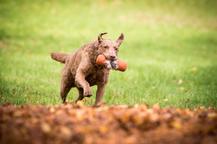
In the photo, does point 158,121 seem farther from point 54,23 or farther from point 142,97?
point 54,23

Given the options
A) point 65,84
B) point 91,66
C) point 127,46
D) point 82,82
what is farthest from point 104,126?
point 127,46

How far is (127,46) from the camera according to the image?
2108 centimetres

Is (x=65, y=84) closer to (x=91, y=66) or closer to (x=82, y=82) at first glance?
(x=91, y=66)

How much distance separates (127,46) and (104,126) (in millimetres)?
14433

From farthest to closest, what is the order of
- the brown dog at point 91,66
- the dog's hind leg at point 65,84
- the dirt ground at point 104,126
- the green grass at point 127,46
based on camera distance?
the green grass at point 127,46 → the dog's hind leg at point 65,84 → the brown dog at point 91,66 → the dirt ground at point 104,126

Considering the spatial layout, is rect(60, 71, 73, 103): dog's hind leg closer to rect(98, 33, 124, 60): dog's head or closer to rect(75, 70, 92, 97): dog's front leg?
rect(75, 70, 92, 97): dog's front leg

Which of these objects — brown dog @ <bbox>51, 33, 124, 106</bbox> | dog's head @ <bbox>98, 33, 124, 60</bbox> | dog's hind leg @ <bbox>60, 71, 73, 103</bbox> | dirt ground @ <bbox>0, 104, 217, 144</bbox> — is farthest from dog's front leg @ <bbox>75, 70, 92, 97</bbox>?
dirt ground @ <bbox>0, 104, 217, 144</bbox>

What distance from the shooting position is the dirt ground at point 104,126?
6371 millimetres

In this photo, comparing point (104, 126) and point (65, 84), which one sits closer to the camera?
point (104, 126)

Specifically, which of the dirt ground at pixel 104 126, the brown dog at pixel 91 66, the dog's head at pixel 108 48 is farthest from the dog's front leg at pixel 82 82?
the dirt ground at pixel 104 126

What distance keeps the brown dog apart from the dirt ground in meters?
1.49

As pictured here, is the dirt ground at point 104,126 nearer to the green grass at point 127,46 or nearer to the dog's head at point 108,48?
the dog's head at point 108,48

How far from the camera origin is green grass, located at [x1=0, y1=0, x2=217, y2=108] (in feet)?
39.1

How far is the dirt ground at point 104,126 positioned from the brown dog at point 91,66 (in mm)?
1492
